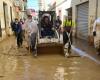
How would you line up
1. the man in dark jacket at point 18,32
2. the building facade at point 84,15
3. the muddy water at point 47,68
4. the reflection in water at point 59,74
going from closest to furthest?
the reflection in water at point 59,74, the muddy water at point 47,68, the man in dark jacket at point 18,32, the building facade at point 84,15

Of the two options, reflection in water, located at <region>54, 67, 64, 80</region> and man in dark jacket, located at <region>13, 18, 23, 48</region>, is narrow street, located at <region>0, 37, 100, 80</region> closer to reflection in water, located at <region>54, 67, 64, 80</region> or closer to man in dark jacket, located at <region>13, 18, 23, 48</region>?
reflection in water, located at <region>54, 67, 64, 80</region>

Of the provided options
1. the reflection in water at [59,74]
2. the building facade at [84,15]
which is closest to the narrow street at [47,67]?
the reflection in water at [59,74]

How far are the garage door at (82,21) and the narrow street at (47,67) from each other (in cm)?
726

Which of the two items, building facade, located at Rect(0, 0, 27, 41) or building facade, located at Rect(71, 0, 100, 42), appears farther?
building facade, located at Rect(0, 0, 27, 41)

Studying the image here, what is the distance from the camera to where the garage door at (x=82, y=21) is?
57.9 ft

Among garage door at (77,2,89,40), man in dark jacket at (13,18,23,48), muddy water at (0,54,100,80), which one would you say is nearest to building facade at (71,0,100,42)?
garage door at (77,2,89,40)

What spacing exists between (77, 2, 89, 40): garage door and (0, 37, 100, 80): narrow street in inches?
286

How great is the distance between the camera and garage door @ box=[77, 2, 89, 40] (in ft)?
57.9

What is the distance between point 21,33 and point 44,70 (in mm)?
6622

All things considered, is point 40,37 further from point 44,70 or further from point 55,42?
point 44,70

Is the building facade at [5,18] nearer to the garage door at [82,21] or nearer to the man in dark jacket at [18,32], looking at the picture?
the man in dark jacket at [18,32]

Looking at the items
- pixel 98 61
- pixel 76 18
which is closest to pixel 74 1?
pixel 76 18

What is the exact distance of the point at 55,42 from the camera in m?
11.5

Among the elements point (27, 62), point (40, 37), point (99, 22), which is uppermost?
point (99, 22)
